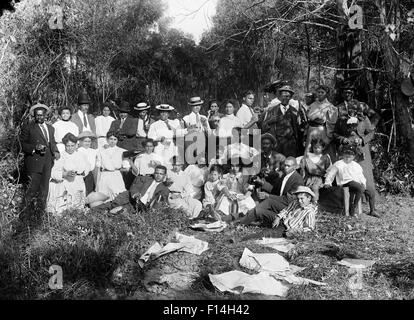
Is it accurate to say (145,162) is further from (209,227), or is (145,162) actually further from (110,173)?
(209,227)

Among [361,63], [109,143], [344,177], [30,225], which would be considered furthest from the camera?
[361,63]

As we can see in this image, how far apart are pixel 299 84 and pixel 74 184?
41.0ft

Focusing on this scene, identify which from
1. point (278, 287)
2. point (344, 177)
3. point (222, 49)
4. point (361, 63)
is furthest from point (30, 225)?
point (222, 49)

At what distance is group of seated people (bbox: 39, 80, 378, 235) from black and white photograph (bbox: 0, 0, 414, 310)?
3 centimetres

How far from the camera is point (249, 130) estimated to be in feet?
29.3

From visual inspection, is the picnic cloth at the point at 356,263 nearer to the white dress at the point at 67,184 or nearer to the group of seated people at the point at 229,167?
the group of seated people at the point at 229,167

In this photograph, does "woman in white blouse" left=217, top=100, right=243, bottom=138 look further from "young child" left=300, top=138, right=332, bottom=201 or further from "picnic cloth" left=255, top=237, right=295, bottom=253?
"picnic cloth" left=255, top=237, right=295, bottom=253

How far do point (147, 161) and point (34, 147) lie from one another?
1.76 meters

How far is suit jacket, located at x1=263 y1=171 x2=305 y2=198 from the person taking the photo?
7.69 m

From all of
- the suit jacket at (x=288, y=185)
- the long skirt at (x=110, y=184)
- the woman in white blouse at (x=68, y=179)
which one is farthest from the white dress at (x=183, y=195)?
the woman in white blouse at (x=68, y=179)

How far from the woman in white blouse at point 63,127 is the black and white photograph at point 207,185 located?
0.08ft

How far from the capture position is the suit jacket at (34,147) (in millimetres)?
7898

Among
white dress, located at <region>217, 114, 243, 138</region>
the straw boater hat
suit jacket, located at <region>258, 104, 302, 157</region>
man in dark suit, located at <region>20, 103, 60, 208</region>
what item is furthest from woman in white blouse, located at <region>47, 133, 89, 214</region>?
the straw boater hat
